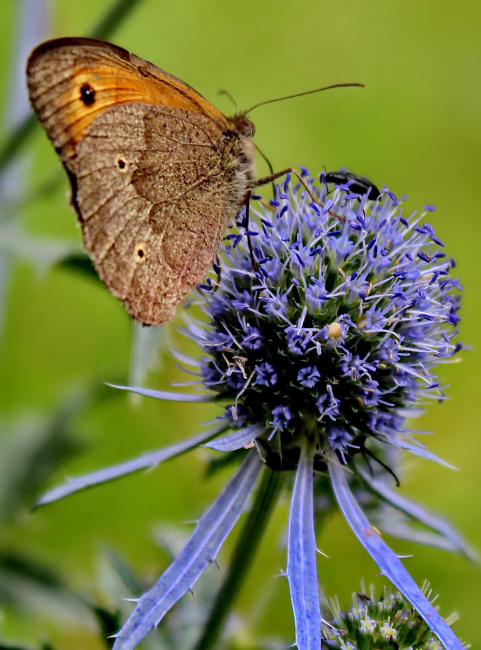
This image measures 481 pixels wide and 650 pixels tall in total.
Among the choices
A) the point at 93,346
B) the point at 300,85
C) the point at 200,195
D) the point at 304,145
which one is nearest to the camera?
the point at 200,195

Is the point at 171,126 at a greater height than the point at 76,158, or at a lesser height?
greater

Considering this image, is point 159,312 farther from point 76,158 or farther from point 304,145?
point 304,145

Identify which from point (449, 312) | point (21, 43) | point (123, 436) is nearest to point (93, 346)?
point (123, 436)

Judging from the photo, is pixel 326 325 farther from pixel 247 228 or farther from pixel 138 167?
pixel 138 167

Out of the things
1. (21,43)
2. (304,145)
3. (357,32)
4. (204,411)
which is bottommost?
(204,411)

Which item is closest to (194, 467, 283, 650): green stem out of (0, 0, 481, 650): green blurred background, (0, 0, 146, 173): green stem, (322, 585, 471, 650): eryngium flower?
(322, 585, 471, 650): eryngium flower

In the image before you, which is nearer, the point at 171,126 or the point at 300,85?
the point at 171,126

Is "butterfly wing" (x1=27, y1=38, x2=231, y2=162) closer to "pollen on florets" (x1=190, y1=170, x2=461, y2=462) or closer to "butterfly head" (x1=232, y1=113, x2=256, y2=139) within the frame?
"butterfly head" (x1=232, y1=113, x2=256, y2=139)

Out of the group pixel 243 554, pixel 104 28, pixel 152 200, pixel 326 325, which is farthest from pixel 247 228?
pixel 104 28
